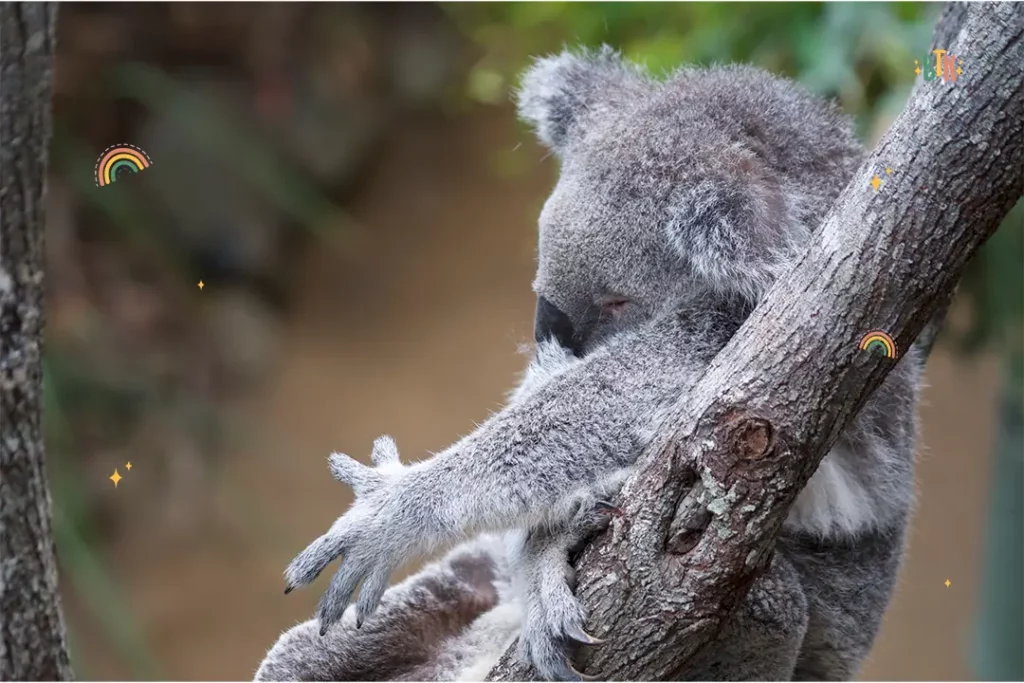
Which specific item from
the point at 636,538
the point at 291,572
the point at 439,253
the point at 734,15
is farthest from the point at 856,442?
the point at 439,253

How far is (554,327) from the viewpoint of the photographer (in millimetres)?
2320

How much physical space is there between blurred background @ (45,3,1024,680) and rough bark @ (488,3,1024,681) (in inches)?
125

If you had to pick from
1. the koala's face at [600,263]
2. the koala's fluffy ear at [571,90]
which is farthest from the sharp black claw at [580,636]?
the koala's fluffy ear at [571,90]

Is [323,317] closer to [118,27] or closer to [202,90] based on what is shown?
[202,90]

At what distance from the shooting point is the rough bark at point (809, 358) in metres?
1.60

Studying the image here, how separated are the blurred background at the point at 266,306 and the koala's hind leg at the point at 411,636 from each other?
269 cm

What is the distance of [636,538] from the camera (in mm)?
1729

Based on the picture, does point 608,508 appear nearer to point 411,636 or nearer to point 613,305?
point 613,305

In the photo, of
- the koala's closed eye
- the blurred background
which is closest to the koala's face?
the koala's closed eye

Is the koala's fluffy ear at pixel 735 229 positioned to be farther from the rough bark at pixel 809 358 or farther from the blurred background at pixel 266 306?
the blurred background at pixel 266 306

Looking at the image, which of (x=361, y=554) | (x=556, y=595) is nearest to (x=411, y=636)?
(x=361, y=554)

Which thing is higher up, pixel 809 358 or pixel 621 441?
pixel 621 441

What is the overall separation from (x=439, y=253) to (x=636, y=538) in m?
5.59

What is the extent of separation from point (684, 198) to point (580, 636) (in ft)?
3.03
